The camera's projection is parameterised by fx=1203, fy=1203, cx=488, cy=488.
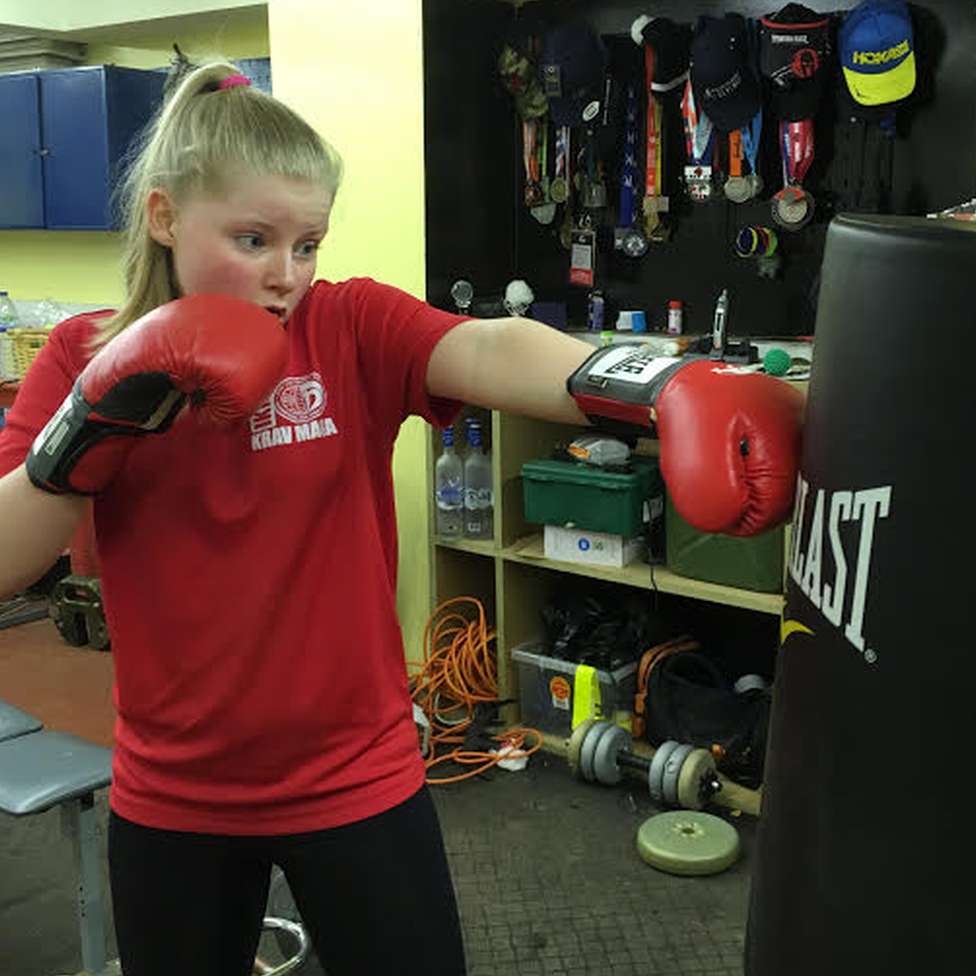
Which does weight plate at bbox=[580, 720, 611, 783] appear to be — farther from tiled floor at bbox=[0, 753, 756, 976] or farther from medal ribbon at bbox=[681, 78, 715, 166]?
medal ribbon at bbox=[681, 78, 715, 166]

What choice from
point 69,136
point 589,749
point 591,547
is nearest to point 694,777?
point 589,749

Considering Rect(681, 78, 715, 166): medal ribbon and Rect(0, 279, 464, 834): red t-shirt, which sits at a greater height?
Rect(681, 78, 715, 166): medal ribbon

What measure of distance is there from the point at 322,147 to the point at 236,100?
10cm

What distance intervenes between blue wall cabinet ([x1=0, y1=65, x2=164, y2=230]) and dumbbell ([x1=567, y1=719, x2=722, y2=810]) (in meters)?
2.81

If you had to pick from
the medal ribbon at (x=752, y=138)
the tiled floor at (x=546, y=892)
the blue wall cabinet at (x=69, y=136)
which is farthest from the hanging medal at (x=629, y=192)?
the blue wall cabinet at (x=69, y=136)

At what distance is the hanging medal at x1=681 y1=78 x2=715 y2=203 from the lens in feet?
10.6

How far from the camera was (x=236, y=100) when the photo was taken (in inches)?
49.8

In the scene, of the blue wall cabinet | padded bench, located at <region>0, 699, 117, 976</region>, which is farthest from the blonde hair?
the blue wall cabinet

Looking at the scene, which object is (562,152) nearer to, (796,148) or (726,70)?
(726,70)

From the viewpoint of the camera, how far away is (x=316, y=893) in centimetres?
130

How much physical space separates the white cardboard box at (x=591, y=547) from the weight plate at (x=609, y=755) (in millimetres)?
450

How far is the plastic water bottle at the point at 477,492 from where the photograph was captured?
11.4 ft

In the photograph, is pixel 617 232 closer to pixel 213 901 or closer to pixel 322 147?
pixel 322 147

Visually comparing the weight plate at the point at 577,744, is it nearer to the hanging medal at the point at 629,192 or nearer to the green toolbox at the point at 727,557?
Result: the green toolbox at the point at 727,557
